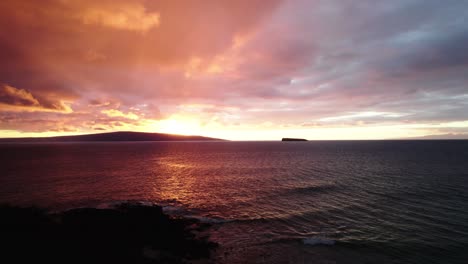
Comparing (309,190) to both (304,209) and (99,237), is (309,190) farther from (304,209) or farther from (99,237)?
(99,237)

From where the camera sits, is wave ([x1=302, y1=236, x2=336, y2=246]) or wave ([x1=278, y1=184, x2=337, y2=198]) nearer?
wave ([x1=302, y1=236, x2=336, y2=246])

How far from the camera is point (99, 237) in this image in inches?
957

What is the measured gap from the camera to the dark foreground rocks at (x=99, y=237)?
2039 centimetres

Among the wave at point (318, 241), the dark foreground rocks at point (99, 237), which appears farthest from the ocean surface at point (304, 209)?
the dark foreground rocks at point (99, 237)

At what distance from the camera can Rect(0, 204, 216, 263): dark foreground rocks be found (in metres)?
20.4

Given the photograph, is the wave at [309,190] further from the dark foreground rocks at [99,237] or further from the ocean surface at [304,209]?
the dark foreground rocks at [99,237]

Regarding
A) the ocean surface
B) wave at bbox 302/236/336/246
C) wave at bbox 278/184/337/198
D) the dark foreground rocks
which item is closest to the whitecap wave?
the ocean surface

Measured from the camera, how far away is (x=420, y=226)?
28312mm

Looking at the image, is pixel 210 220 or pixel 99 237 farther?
pixel 210 220

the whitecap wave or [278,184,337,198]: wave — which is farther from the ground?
[278,184,337,198]: wave

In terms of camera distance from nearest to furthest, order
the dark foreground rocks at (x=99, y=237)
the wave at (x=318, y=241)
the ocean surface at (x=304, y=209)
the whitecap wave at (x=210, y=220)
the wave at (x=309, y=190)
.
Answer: the dark foreground rocks at (x=99, y=237) < the ocean surface at (x=304, y=209) < the wave at (x=318, y=241) < the whitecap wave at (x=210, y=220) < the wave at (x=309, y=190)

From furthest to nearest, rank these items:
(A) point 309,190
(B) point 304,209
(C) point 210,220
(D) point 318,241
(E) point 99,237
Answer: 1. (A) point 309,190
2. (B) point 304,209
3. (C) point 210,220
4. (D) point 318,241
5. (E) point 99,237

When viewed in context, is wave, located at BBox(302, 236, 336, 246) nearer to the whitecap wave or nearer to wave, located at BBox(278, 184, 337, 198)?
the whitecap wave

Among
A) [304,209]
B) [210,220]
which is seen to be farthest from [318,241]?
[210,220]
